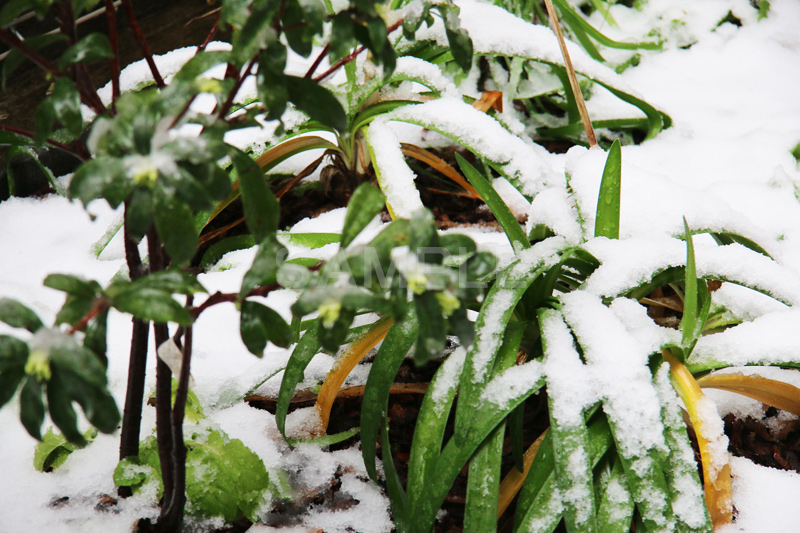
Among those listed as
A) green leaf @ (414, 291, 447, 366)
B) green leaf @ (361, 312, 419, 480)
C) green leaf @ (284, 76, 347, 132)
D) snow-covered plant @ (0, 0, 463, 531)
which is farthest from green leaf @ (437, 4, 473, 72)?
green leaf @ (361, 312, 419, 480)

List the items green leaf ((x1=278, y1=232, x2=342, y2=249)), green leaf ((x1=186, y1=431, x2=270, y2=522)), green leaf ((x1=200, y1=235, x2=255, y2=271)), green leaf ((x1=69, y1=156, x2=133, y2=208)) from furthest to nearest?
1. green leaf ((x1=200, y1=235, x2=255, y2=271))
2. green leaf ((x1=278, y1=232, x2=342, y2=249))
3. green leaf ((x1=186, y1=431, x2=270, y2=522))
4. green leaf ((x1=69, y1=156, x2=133, y2=208))

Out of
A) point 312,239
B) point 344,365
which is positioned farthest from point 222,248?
point 344,365

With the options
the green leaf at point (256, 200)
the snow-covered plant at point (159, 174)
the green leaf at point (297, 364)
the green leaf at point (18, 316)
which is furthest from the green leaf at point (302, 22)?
the green leaf at point (297, 364)

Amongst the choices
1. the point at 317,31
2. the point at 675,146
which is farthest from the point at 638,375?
the point at 675,146

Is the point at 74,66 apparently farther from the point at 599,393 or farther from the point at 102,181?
the point at 599,393

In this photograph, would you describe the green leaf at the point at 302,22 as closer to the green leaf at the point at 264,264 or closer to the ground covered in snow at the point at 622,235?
the green leaf at the point at 264,264

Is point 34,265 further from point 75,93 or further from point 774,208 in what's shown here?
point 774,208

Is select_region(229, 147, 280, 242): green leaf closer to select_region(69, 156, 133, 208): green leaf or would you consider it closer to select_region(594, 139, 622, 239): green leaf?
select_region(69, 156, 133, 208): green leaf

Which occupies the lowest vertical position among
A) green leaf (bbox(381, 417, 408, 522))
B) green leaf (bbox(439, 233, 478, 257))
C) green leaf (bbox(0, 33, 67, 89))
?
green leaf (bbox(381, 417, 408, 522))
